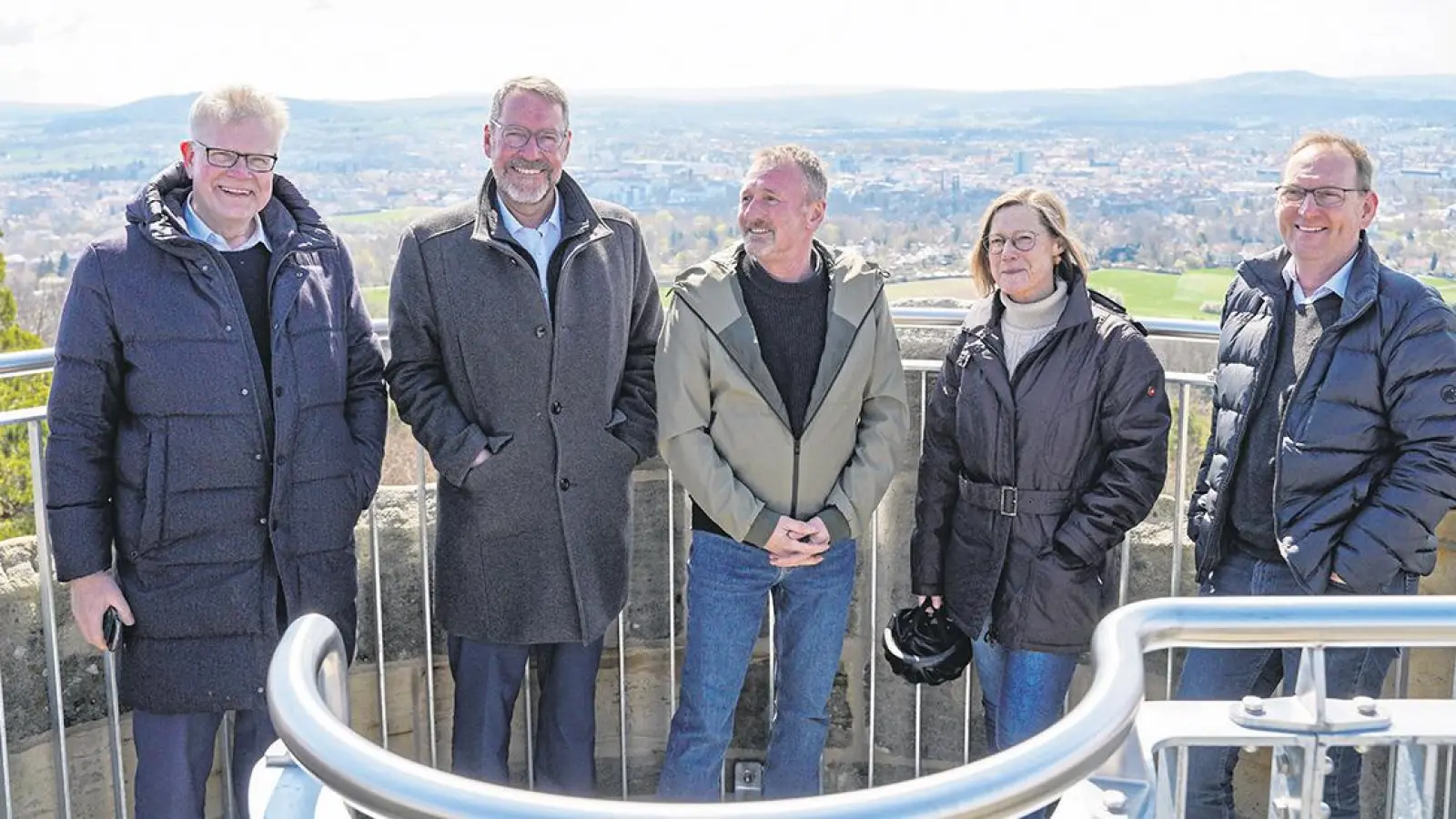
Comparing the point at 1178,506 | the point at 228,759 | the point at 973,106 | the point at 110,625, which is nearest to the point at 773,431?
the point at 1178,506

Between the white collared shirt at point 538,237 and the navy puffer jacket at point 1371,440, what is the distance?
1.87 m

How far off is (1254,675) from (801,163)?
1750mm

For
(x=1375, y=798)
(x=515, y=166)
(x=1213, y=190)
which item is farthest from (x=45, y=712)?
(x=1213, y=190)

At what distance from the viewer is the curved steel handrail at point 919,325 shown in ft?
11.6

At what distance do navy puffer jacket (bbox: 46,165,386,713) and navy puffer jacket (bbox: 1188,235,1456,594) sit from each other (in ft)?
7.65

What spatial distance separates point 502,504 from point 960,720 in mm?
1736

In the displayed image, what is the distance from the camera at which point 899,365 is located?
370 cm

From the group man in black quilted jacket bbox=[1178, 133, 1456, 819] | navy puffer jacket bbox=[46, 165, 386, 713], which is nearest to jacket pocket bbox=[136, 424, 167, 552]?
navy puffer jacket bbox=[46, 165, 386, 713]

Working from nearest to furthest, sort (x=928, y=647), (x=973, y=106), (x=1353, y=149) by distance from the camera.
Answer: (x=1353, y=149) → (x=928, y=647) → (x=973, y=106)

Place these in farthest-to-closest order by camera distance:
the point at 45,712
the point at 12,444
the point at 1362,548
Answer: the point at 12,444 < the point at 45,712 < the point at 1362,548

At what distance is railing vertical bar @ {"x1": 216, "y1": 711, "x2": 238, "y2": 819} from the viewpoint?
3.75m

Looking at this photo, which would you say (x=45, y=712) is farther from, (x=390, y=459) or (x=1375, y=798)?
(x=1375, y=798)

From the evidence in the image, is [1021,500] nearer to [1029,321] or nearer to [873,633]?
[1029,321]

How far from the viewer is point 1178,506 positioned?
157 inches
